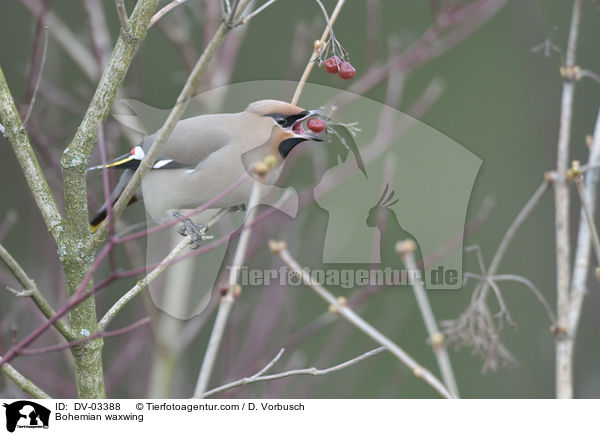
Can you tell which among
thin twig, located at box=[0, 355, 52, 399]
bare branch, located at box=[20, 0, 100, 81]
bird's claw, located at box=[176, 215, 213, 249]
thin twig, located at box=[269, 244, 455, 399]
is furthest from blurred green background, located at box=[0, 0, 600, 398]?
thin twig, located at box=[269, 244, 455, 399]

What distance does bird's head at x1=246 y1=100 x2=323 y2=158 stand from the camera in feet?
4.44

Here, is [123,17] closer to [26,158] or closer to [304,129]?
[26,158]

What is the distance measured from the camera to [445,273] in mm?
1976

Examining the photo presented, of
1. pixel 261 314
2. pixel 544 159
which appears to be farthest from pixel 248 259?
pixel 544 159

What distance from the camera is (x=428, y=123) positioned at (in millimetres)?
2867

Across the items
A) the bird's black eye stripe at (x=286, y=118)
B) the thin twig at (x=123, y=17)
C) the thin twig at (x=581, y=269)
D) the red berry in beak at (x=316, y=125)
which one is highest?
the bird's black eye stripe at (x=286, y=118)

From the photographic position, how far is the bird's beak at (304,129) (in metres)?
1.34

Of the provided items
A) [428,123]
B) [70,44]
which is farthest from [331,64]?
[428,123]

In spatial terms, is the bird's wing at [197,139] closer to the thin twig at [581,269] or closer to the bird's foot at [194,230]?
the bird's foot at [194,230]

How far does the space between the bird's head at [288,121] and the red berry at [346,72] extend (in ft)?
0.31

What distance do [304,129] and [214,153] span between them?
0.62ft

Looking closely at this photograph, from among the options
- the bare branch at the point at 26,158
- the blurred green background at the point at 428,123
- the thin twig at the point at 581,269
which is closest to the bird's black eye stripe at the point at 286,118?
the bare branch at the point at 26,158
